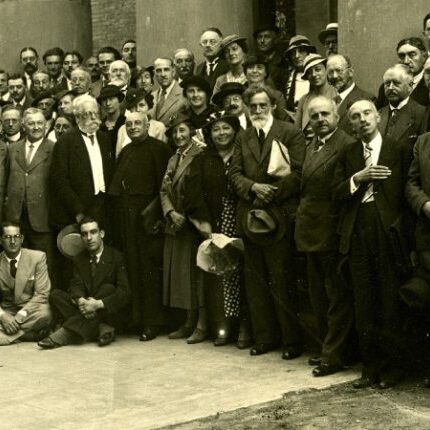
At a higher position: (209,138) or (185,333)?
(209,138)

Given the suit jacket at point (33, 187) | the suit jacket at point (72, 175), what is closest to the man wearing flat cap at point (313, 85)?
the suit jacket at point (72, 175)

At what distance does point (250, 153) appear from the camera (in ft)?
28.0

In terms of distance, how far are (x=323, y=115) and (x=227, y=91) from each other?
1.52 m

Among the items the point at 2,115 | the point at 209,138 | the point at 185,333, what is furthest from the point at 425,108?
the point at 2,115

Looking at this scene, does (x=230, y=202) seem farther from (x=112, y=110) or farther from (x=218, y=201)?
(x=112, y=110)

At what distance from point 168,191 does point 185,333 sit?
1229 millimetres

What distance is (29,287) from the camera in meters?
9.74

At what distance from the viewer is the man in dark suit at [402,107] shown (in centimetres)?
761

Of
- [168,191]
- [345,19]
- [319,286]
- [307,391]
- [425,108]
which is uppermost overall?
[345,19]

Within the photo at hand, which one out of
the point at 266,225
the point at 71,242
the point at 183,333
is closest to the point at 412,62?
the point at 266,225

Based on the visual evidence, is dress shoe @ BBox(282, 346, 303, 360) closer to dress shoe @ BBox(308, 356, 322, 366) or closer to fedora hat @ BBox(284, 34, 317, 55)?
dress shoe @ BBox(308, 356, 322, 366)

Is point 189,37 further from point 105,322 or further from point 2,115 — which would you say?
point 105,322

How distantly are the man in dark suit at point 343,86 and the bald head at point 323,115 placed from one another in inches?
22.7

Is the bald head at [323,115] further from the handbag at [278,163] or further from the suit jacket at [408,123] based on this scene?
the handbag at [278,163]
